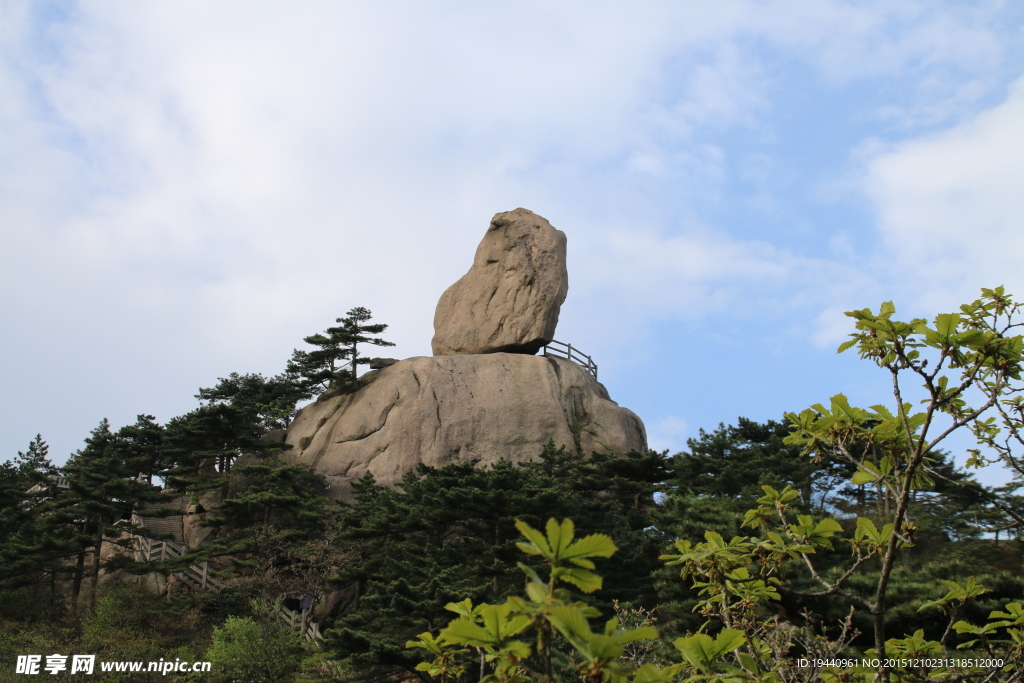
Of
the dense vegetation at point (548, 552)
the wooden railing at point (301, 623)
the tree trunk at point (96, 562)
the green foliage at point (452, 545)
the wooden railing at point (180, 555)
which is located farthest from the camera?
the wooden railing at point (180, 555)

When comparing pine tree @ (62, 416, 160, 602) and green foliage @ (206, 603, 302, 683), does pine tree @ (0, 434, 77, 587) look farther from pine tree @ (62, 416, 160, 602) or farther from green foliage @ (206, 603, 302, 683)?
green foliage @ (206, 603, 302, 683)

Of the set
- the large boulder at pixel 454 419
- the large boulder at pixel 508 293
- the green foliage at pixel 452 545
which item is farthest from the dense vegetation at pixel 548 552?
the large boulder at pixel 508 293

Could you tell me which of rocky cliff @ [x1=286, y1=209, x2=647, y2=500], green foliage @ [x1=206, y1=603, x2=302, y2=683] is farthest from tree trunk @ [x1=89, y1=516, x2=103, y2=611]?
rocky cliff @ [x1=286, y1=209, x2=647, y2=500]


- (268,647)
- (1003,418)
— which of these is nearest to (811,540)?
(1003,418)

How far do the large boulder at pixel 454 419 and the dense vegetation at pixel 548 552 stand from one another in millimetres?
1672

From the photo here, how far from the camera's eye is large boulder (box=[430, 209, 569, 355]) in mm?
25484

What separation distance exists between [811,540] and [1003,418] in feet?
4.50

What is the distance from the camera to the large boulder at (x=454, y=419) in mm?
22500

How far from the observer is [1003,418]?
3.76m

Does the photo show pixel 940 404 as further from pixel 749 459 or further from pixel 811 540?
pixel 749 459

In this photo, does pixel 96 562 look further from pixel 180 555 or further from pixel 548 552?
pixel 548 552

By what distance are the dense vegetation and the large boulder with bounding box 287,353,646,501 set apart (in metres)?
1.67

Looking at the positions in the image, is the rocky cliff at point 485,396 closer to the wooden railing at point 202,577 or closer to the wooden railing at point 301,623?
the wooden railing at point 202,577

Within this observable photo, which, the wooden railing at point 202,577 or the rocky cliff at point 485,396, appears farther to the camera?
the rocky cliff at point 485,396
